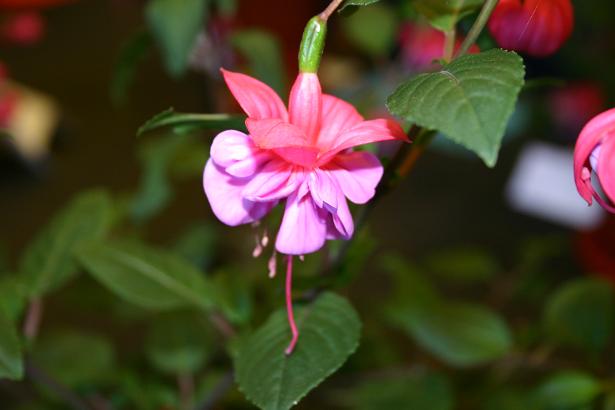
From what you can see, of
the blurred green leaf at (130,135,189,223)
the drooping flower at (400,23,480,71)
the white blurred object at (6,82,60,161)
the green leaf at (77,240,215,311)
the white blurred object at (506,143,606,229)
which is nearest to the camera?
the green leaf at (77,240,215,311)

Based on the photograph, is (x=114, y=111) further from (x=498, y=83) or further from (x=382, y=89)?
(x=498, y=83)

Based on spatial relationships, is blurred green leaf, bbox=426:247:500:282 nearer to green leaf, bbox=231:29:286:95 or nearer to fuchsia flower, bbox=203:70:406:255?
green leaf, bbox=231:29:286:95

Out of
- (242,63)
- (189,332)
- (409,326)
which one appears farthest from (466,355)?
(242,63)

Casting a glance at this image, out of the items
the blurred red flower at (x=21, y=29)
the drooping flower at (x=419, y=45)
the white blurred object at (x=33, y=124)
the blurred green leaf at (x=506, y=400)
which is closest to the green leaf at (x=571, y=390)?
the blurred green leaf at (x=506, y=400)

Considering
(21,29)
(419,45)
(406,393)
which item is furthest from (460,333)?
(21,29)

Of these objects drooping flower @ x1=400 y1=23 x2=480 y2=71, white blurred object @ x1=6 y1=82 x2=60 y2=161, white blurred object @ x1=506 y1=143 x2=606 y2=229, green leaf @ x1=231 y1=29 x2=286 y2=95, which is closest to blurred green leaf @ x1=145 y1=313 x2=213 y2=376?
green leaf @ x1=231 y1=29 x2=286 y2=95

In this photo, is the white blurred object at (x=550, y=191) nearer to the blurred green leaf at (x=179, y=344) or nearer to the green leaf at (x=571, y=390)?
the green leaf at (x=571, y=390)
